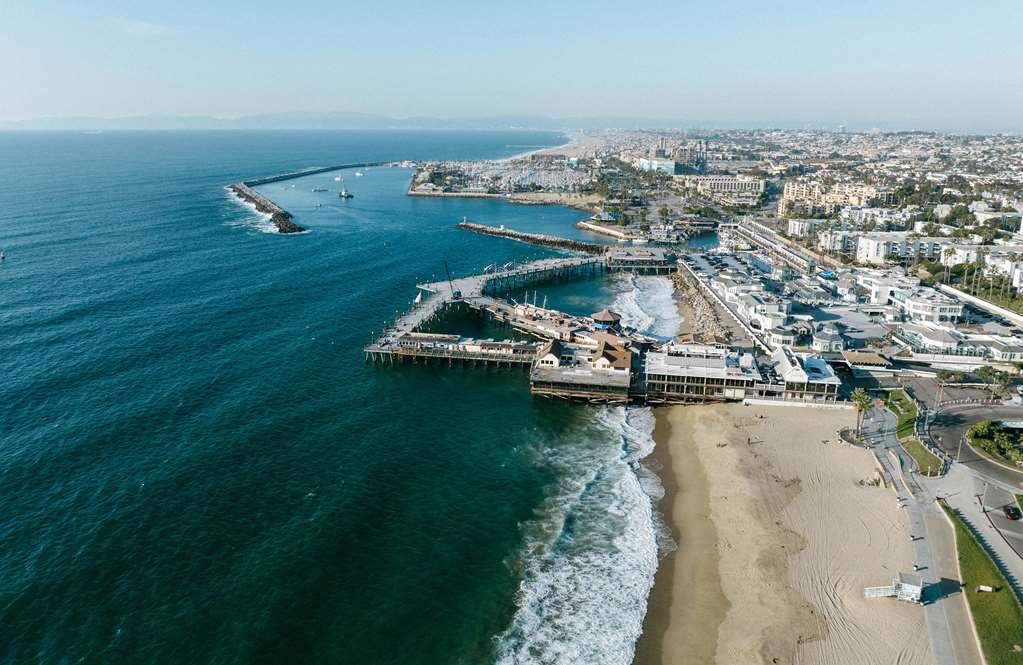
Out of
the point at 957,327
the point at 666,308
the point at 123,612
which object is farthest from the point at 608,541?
the point at 957,327

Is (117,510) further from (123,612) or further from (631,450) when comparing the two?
(631,450)

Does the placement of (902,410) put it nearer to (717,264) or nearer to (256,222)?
(717,264)

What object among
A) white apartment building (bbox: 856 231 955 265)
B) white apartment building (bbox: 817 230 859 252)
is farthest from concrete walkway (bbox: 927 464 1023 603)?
white apartment building (bbox: 817 230 859 252)

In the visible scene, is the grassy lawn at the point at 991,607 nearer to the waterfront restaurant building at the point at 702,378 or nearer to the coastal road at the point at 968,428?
the coastal road at the point at 968,428

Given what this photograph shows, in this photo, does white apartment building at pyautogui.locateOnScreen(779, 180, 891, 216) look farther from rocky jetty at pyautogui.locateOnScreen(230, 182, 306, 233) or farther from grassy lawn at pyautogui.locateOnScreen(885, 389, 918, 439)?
rocky jetty at pyautogui.locateOnScreen(230, 182, 306, 233)

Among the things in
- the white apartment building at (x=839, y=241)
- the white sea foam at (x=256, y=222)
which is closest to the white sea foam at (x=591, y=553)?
the white apartment building at (x=839, y=241)
